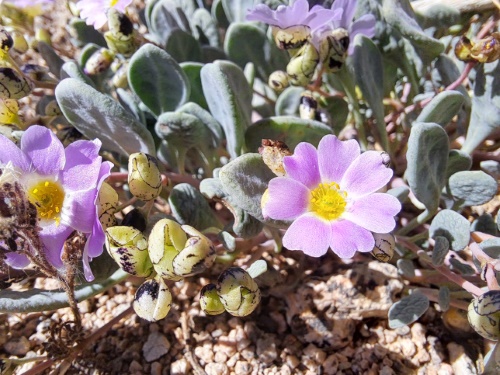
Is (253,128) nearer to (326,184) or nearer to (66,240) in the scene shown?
(326,184)

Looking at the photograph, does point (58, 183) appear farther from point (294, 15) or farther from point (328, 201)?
point (294, 15)

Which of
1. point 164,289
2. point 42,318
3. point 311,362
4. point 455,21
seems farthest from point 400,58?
point 42,318

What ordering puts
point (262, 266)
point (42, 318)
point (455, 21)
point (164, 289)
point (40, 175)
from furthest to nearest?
point (455, 21) → point (42, 318) → point (262, 266) → point (40, 175) → point (164, 289)

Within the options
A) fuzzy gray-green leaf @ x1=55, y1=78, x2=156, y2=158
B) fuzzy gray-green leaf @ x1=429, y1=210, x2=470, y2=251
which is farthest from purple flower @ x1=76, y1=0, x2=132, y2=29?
fuzzy gray-green leaf @ x1=429, y1=210, x2=470, y2=251

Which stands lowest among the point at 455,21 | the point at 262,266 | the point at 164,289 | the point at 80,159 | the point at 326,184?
the point at 262,266

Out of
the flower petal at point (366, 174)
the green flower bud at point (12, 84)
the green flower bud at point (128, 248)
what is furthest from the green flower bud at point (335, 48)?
the green flower bud at point (12, 84)

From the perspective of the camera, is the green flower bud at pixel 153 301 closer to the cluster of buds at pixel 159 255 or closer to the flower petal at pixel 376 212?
the cluster of buds at pixel 159 255
